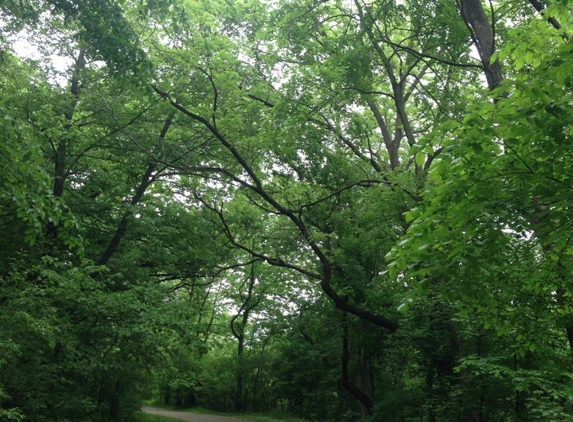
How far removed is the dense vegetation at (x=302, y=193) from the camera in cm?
392

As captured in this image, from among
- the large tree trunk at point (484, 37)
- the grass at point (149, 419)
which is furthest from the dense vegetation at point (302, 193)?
the grass at point (149, 419)

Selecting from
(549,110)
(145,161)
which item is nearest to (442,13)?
(549,110)

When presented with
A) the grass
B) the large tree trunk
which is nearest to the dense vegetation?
the large tree trunk

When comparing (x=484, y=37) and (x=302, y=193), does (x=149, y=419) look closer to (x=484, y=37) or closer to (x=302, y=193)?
(x=302, y=193)

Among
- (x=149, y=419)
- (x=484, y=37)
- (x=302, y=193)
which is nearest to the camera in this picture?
(x=484, y=37)

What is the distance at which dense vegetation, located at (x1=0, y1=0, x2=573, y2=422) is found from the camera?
3.92 metres

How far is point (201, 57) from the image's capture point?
10.3 metres

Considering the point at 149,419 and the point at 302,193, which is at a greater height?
the point at 302,193

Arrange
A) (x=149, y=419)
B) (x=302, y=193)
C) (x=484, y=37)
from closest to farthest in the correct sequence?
(x=484, y=37), (x=302, y=193), (x=149, y=419)

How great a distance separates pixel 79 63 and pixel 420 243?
11.4 m

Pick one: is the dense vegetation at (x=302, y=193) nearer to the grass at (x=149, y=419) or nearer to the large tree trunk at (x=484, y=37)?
the large tree trunk at (x=484, y=37)

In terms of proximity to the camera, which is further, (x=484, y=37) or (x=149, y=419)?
(x=149, y=419)

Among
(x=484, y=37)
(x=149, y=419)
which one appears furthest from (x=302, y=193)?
(x=149, y=419)

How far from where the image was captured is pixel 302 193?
1211 centimetres
